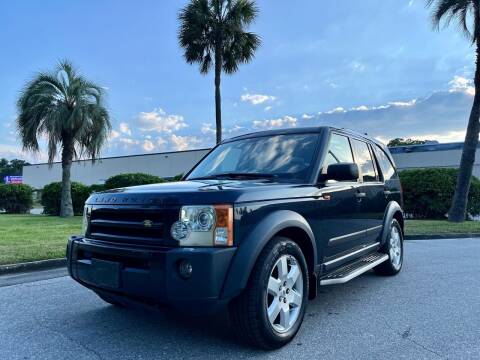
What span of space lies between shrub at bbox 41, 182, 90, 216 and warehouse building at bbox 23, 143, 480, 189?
3320mm

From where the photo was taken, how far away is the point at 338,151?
4.65 m

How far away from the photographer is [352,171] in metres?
3.86

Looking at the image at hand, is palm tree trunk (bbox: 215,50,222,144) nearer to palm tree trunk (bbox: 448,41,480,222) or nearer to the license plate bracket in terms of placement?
palm tree trunk (bbox: 448,41,480,222)

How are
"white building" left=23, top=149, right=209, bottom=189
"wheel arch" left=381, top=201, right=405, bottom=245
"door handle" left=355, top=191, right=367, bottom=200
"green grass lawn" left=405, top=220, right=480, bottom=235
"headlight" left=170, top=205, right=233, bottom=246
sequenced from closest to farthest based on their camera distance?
"headlight" left=170, top=205, right=233, bottom=246, "door handle" left=355, top=191, right=367, bottom=200, "wheel arch" left=381, top=201, right=405, bottom=245, "green grass lawn" left=405, top=220, right=480, bottom=235, "white building" left=23, top=149, right=209, bottom=189

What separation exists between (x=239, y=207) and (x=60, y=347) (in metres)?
1.88

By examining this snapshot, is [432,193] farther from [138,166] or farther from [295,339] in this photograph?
[138,166]

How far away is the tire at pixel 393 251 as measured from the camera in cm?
583

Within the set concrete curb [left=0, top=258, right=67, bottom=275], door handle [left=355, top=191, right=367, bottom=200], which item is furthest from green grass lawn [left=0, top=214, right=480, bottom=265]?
door handle [left=355, top=191, right=367, bottom=200]

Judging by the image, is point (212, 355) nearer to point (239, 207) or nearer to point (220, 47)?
point (239, 207)

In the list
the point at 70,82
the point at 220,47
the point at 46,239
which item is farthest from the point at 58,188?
the point at 46,239

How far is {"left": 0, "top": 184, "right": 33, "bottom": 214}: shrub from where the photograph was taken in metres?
24.1

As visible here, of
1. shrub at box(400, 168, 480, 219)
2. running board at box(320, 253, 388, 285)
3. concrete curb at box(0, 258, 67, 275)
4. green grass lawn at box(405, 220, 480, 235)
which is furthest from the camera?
shrub at box(400, 168, 480, 219)

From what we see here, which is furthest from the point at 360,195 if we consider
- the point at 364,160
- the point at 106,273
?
the point at 106,273

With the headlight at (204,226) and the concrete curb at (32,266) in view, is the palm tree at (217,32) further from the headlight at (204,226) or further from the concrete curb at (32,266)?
the headlight at (204,226)
